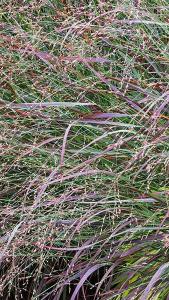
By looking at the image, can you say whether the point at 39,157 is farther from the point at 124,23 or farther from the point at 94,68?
the point at 124,23

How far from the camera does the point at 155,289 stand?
7.53 ft

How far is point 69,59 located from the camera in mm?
2641

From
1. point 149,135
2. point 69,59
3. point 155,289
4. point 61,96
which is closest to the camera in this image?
point 155,289

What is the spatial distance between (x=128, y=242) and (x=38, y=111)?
574 mm

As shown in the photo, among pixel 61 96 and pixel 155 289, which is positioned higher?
pixel 61 96

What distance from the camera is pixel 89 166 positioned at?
245 centimetres

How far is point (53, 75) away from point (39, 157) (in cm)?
39

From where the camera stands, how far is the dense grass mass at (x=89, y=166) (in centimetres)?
236

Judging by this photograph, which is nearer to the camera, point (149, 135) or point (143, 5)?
point (149, 135)

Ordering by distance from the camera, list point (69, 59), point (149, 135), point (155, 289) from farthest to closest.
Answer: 1. point (69, 59)
2. point (149, 135)
3. point (155, 289)

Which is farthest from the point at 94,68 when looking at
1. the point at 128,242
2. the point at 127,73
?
the point at 128,242

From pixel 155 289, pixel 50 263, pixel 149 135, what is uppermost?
pixel 149 135

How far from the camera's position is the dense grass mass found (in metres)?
2.36

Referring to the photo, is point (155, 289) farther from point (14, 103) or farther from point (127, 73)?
point (14, 103)
